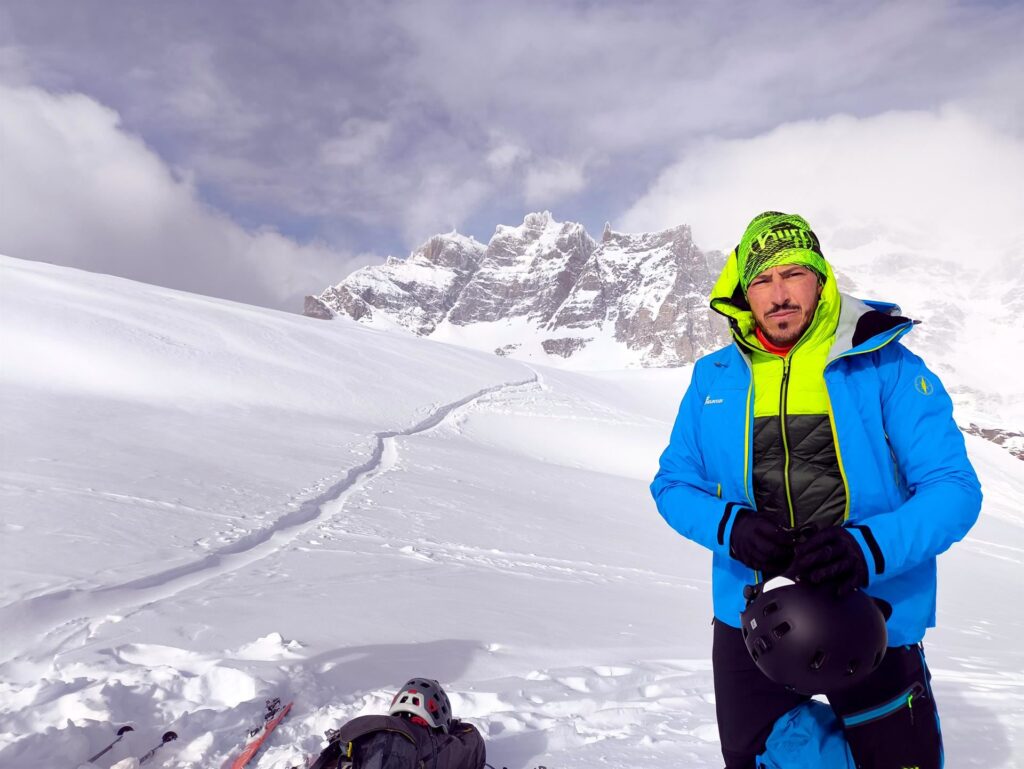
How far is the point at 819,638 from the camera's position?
6.13 ft

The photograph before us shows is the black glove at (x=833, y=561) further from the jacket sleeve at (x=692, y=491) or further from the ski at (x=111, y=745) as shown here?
the ski at (x=111, y=745)

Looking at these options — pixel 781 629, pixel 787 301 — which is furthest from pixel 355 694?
pixel 787 301

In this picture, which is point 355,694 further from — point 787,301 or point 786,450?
point 787,301

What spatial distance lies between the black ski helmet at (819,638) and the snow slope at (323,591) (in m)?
1.74

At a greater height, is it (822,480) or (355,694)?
(822,480)

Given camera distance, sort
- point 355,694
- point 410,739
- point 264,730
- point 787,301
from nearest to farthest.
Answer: point 787,301 → point 410,739 → point 264,730 → point 355,694

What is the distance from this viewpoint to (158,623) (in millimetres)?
4129

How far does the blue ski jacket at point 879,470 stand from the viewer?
1.96 metres

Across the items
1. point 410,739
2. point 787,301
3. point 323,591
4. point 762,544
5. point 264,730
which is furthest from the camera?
point 323,591

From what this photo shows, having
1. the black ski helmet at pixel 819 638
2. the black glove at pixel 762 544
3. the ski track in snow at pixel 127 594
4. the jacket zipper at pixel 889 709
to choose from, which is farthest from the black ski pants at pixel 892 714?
the ski track in snow at pixel 127 594

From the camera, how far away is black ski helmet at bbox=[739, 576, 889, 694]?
1.87m

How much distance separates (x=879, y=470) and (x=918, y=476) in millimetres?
115

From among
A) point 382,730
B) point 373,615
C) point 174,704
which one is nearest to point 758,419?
point 382,730

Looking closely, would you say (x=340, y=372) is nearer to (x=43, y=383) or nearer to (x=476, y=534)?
(x=43, y=383)
